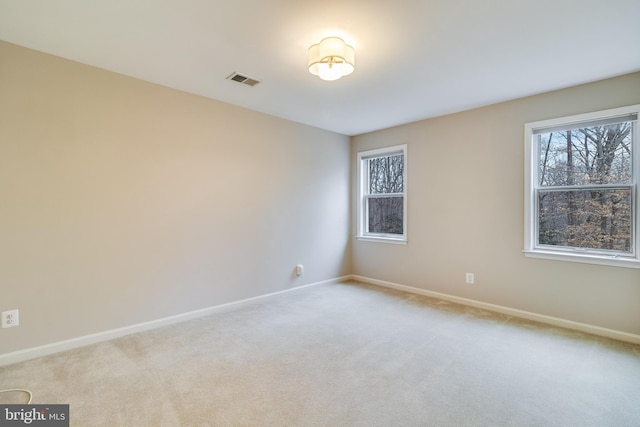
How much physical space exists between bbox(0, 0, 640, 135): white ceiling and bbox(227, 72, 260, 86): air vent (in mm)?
76

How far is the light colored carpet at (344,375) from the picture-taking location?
179cm

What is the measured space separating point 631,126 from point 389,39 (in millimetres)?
2480

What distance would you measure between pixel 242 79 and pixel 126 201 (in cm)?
160

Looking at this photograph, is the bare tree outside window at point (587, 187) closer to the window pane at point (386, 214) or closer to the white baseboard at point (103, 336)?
the window pane at point (386, 214)

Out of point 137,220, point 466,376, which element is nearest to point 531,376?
point 466,376

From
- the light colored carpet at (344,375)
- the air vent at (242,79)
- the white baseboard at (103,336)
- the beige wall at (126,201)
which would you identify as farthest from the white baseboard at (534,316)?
the air vent at (242,79)

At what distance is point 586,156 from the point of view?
3.08 metres

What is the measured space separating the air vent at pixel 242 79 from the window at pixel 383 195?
238 cm

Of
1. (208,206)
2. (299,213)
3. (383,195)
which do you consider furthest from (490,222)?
(208,206)

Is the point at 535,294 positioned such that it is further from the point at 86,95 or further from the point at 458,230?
the point at 86,95

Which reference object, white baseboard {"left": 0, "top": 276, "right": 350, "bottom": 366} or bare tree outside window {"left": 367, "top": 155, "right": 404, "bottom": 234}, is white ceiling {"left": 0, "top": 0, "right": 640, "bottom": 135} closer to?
bare tree outside window {"left": 367, "top": 155, "right": 404, "bottom": 234}

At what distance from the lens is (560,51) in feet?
7.95

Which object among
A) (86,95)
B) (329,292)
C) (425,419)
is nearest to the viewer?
(425,419)

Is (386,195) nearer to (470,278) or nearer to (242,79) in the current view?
(470,278)
